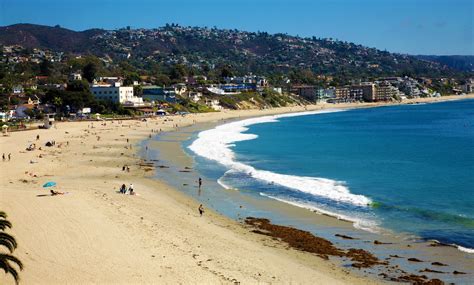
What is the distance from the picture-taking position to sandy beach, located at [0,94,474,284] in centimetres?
1423

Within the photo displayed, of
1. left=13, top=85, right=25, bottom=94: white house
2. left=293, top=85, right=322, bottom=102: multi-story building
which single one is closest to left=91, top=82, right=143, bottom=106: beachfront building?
left=13, top=85, right=25, bottom=94: white house

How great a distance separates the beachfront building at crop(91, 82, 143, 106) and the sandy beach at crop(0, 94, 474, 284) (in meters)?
56.1

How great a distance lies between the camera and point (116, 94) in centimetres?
8744

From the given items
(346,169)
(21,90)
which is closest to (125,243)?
(346,169)

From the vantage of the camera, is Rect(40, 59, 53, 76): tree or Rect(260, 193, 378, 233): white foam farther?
Rect(40, 59, 53, 76): tree

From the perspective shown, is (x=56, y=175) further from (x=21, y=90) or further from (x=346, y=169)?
(x=21, y=90)

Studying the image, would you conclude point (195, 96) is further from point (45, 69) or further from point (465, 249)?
point (465, 249)

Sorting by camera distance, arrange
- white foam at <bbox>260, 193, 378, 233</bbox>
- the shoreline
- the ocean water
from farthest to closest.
→ the ocean water < white foam at <bbox>260, 193, 378, 233</bbox> < the shoreline

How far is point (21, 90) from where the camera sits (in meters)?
83.5

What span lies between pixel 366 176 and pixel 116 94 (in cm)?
6178

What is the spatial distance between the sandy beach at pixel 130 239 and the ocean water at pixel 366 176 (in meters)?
4.72

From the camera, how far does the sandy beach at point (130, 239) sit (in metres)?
14.2

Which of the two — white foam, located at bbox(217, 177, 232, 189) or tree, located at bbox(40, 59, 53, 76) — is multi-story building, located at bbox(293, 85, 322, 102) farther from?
white foam, located at bbox(217, 177, 232, 189)

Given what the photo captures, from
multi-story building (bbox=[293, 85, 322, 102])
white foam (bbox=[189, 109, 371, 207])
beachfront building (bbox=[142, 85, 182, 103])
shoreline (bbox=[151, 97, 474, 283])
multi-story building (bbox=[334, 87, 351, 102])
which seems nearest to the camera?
shoreline (bbox=[151, 97, 474, 283])
